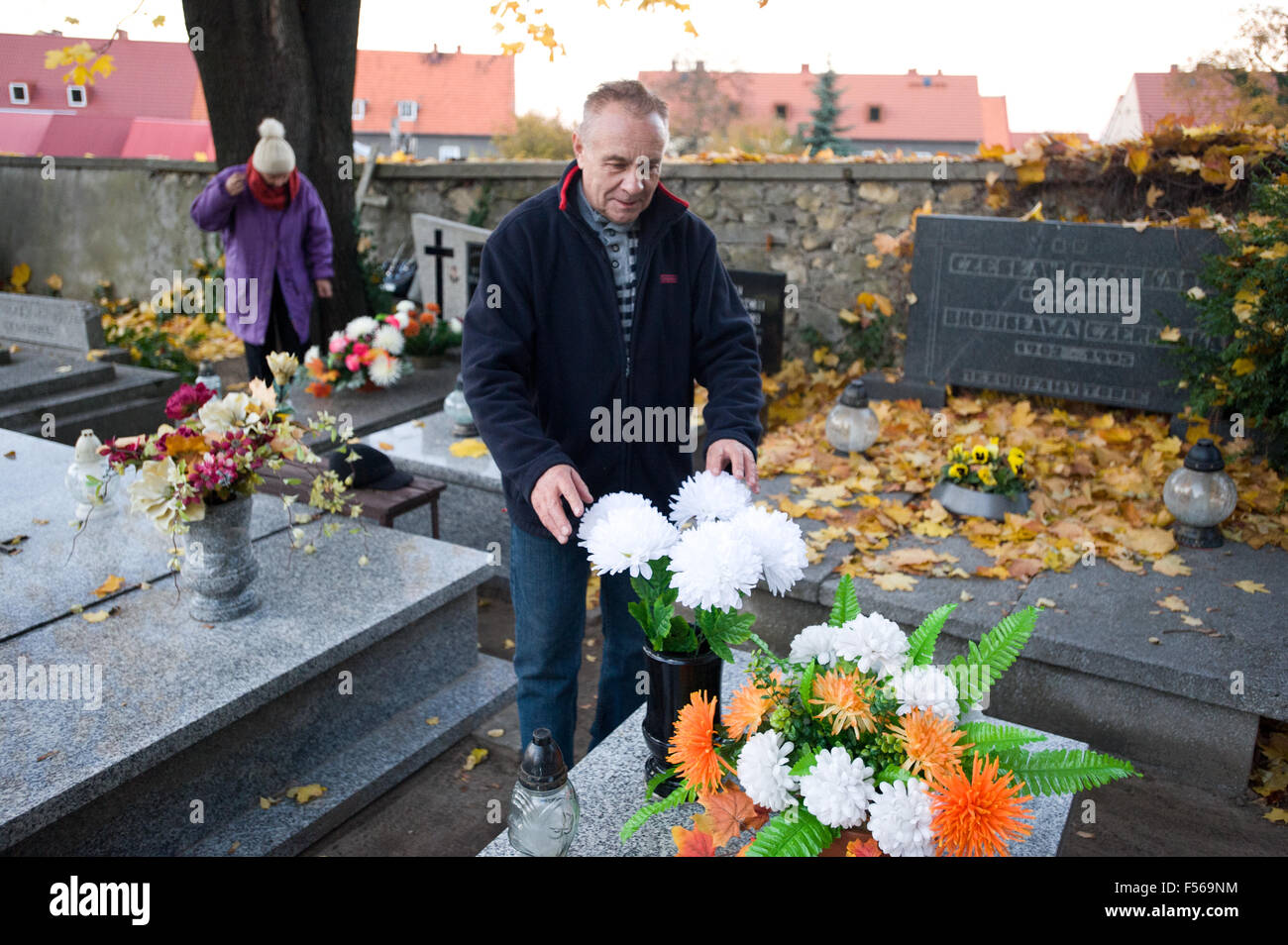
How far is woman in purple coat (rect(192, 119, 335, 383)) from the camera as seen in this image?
532 cm

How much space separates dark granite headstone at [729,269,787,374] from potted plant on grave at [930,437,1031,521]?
7.53 ft

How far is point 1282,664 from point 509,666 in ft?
→ 8.56

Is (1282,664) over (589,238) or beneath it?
beneath

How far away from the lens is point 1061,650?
3227 mm

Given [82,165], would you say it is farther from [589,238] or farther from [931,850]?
[931,850]

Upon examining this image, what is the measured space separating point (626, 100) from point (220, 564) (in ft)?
6.11

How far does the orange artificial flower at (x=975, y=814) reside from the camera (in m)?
1.43

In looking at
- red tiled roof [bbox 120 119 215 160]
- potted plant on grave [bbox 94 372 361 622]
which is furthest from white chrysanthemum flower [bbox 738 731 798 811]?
red tiled roof [bbox 120 119 215 160]

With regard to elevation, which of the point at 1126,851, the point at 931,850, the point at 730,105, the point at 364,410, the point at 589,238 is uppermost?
the point at 730,105

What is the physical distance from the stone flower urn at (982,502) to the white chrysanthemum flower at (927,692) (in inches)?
110

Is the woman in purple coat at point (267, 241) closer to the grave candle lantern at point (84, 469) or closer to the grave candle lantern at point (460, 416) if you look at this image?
the grave candle lantern at point (460, 416)

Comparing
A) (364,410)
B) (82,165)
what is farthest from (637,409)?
(82,165)

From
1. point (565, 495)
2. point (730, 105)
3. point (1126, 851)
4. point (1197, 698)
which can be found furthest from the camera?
point (730, 105)

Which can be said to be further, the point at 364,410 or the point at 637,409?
the point at 364,410
